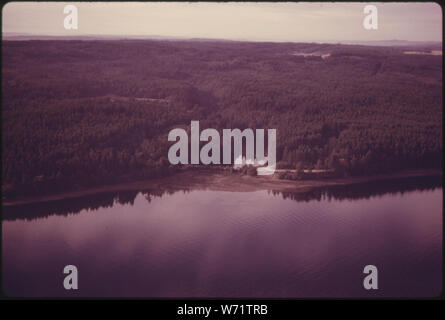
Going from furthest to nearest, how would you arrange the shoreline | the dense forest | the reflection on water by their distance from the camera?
the dense forest
the shoreline
the reflection on water

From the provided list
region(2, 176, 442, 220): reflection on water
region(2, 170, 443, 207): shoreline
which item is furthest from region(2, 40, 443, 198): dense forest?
region(2, 176, 442, 220): reflection on water

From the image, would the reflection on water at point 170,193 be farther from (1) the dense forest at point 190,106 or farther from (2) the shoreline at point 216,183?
(1) the dense forest at point 190,106

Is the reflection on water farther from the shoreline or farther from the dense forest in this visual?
the dense forest

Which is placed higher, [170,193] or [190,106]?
[190,106]

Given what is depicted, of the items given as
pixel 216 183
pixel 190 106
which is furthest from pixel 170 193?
pixel 190 106

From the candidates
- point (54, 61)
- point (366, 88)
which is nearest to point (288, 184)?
point (366, 88)

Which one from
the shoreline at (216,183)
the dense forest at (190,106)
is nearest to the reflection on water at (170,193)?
the shoreline at (216,183)

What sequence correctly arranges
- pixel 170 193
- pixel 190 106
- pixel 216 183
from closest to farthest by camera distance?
pixel 170 193 → pixel 216 183 → pixel 190 106

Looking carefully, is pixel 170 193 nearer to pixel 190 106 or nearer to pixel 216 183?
pixel 216 183
